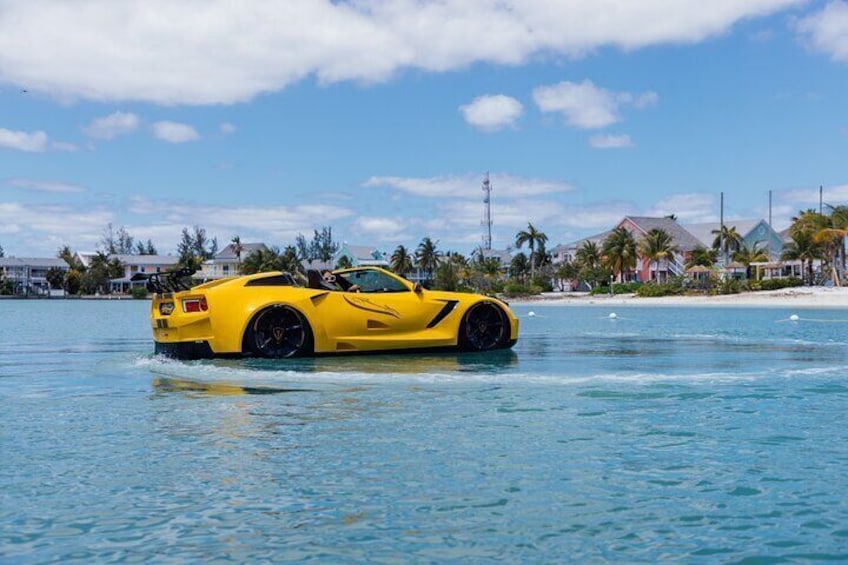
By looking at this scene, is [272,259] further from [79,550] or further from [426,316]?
[79,550]

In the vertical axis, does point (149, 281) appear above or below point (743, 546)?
above

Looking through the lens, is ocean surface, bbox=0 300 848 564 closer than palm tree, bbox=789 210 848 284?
Yes

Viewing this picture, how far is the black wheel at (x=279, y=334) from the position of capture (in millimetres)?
12375

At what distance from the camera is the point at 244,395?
29.1 feet

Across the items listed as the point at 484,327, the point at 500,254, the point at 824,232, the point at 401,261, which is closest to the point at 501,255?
the point at 500,254

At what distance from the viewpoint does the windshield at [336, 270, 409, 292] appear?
13523 millimetres

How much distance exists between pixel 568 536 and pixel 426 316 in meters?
9.52

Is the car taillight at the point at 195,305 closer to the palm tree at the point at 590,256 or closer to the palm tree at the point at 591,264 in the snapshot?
the palm tree at the point at 591,264

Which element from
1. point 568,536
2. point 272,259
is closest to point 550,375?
point 568,536

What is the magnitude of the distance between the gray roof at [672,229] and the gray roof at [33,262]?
9086 centimetres

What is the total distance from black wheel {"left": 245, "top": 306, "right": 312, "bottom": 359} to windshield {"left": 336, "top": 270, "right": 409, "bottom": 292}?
127cm

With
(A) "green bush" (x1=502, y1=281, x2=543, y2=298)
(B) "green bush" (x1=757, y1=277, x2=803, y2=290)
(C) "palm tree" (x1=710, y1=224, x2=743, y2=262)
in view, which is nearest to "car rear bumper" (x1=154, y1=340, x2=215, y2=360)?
(B) "green bush" (x1=757, y1=277, x2=803, y2=290)

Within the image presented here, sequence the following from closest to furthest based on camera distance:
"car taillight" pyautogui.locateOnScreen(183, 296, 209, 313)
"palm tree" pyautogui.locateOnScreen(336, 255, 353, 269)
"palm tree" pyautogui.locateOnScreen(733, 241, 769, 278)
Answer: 1. "car taillight" pyautogui.locateOnScreen(183, 296, 209, 313)
2. "palm tree" pyautogui.locateOnScreen(733, 241, 769, 278)
3. "palm tree" pyautogui.locateOnScreen(336, 255, 353, 269)

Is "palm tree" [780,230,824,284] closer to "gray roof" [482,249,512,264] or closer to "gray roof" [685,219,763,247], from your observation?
"gray roof" [685,219,763,247]
